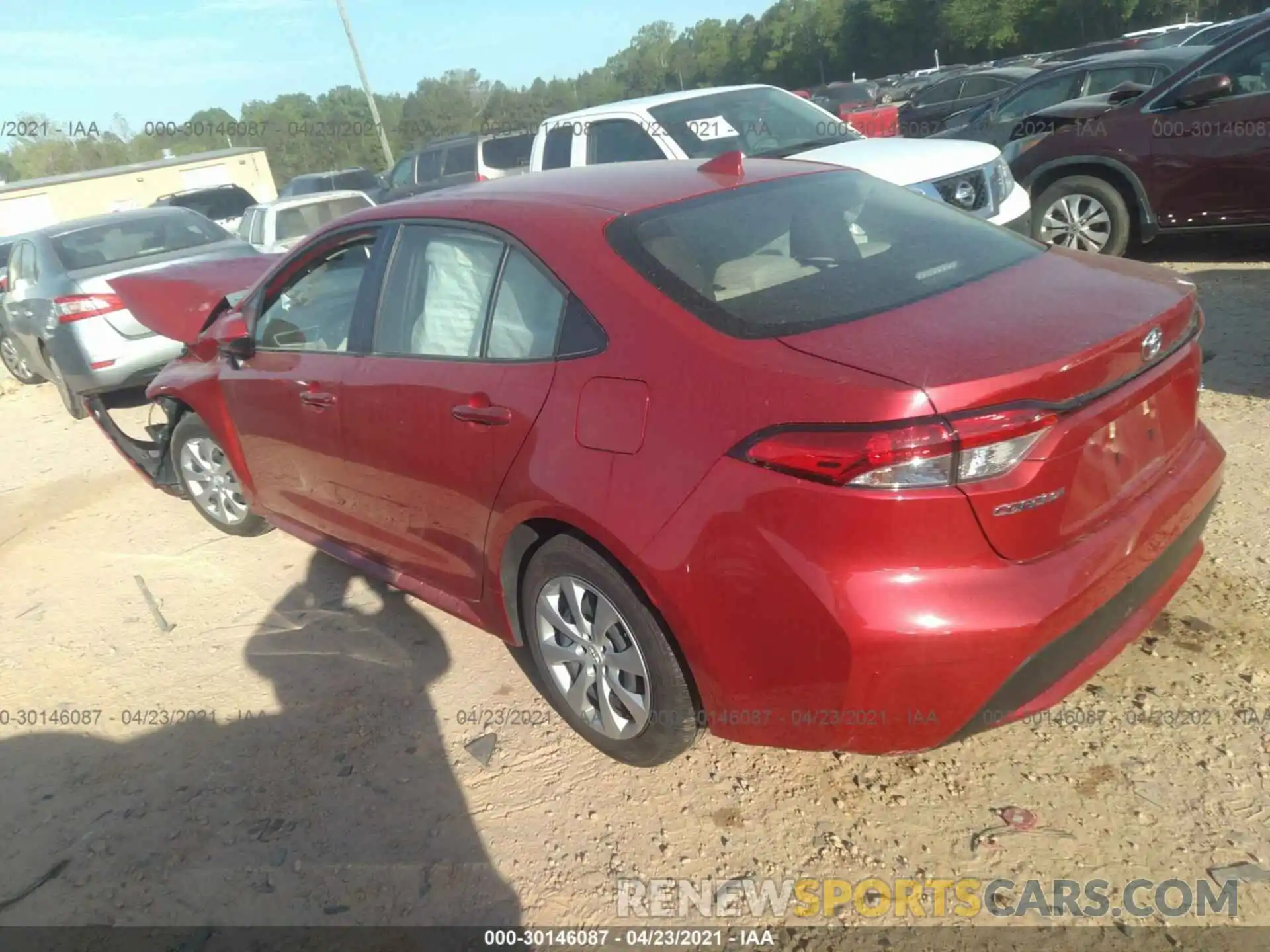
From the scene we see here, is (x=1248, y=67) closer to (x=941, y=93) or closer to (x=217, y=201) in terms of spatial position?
(x=941, y=93)

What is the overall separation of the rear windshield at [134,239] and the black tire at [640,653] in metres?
6.65

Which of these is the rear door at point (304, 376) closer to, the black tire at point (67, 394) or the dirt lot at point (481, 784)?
the dirt lot at point (481, 784)

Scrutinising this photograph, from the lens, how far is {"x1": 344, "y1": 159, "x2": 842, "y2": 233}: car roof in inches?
115

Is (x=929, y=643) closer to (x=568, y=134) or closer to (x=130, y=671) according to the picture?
(x=130, y=671)

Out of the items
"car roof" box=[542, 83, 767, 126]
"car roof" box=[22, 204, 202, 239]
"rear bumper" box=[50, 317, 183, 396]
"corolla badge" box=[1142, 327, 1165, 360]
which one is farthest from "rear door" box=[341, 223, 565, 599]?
"car roof" box=[22, 204, 202, 239]

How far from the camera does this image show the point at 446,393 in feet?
9.89

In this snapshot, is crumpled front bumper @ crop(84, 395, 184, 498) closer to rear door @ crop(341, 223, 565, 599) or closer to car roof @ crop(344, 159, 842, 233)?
rear door @ crop(341, 223, 565, 599)

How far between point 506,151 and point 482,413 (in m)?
12.6

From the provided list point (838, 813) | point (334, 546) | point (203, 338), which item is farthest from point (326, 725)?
point (203, 338)

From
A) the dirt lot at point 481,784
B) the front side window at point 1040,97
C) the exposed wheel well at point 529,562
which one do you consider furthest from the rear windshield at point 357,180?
the exposed wheel well at point 529,562

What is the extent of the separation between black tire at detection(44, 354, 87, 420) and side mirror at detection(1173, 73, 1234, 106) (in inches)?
331

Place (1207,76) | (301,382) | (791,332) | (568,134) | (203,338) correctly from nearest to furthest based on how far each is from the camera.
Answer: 1. (791,332)
2. (301,382)
3. (203,338)
4. (1207,76)
5. (568,134)

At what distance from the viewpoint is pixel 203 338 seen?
14.8 feet

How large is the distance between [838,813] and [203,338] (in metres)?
3.55
